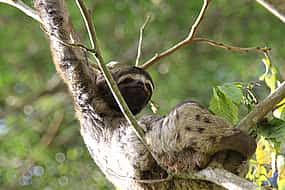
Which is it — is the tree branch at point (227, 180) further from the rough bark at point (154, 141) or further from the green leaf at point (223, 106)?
the green leaf at point (223, 106)

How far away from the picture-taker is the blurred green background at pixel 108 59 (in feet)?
35.3

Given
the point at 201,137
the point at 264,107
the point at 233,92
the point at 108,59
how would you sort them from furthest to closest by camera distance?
the point at 108,59 < the point at 201,137 < the point at 233,92 < the point at 264,107

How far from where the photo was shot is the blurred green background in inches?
424

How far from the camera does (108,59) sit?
38.2ft

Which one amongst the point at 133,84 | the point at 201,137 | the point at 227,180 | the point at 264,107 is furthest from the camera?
the point at 133,84

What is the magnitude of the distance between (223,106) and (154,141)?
0.51m

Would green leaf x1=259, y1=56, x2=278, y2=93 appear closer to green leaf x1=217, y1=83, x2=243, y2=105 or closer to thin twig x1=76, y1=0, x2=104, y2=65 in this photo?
green leaf x1=217, y1=83, x2=243, y2=105

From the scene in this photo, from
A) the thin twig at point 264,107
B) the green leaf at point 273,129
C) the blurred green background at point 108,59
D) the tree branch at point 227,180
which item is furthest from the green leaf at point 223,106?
the blurred green background at point 108,59

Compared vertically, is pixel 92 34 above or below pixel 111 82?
above

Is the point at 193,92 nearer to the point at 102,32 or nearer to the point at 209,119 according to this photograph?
the point at 102,32

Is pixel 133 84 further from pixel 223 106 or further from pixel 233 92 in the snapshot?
pixel 233 92

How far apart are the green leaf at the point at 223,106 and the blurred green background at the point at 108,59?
6.76 meters

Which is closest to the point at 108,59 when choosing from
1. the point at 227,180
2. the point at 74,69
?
the point at 74,69

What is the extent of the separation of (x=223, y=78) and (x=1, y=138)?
4.98 m
